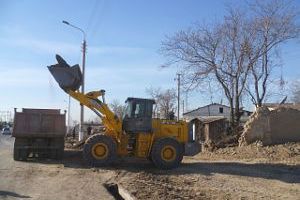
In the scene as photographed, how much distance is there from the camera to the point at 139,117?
2231 centimetres

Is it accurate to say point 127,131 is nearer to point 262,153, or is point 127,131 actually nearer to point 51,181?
point 51,181

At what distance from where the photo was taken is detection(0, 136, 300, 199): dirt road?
565 inches

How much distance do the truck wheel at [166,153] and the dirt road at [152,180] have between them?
1.39ft

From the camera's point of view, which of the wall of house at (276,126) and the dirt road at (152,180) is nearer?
the dirt road at (152,180)

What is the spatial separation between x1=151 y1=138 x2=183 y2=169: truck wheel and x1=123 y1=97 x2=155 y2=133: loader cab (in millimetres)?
817

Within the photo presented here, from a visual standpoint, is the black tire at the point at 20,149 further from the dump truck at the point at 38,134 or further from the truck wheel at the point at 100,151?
the truck wheel at the point at 100,151

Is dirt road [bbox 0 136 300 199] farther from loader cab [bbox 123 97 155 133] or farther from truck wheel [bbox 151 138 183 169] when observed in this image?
loader cab [bbox 123 97 155 133]

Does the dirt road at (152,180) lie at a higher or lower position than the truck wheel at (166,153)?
lower

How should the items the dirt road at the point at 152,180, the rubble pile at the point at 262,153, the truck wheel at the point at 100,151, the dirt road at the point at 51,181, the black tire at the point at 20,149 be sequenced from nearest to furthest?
the dirt road at the point at 51,181 < the dirt road at the point at 152,180 < the truck wheel at the point at 100,151 < the black tire at the point at 20,149 < the rubble pile at the point at 262,153

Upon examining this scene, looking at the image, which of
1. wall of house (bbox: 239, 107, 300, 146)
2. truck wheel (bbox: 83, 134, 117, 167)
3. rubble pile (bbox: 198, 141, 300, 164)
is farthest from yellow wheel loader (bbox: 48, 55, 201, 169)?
wall of house (bbox: 239, 107, 300, 146)

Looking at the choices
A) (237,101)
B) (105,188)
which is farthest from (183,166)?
(237,101)

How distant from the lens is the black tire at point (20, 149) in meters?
24.5

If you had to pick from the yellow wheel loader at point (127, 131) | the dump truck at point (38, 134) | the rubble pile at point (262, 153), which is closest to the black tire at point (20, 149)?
the dump truck at point (38, 134)

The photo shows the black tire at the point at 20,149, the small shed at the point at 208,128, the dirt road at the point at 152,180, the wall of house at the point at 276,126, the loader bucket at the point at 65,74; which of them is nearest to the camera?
the dirt road at the point at 152,180
